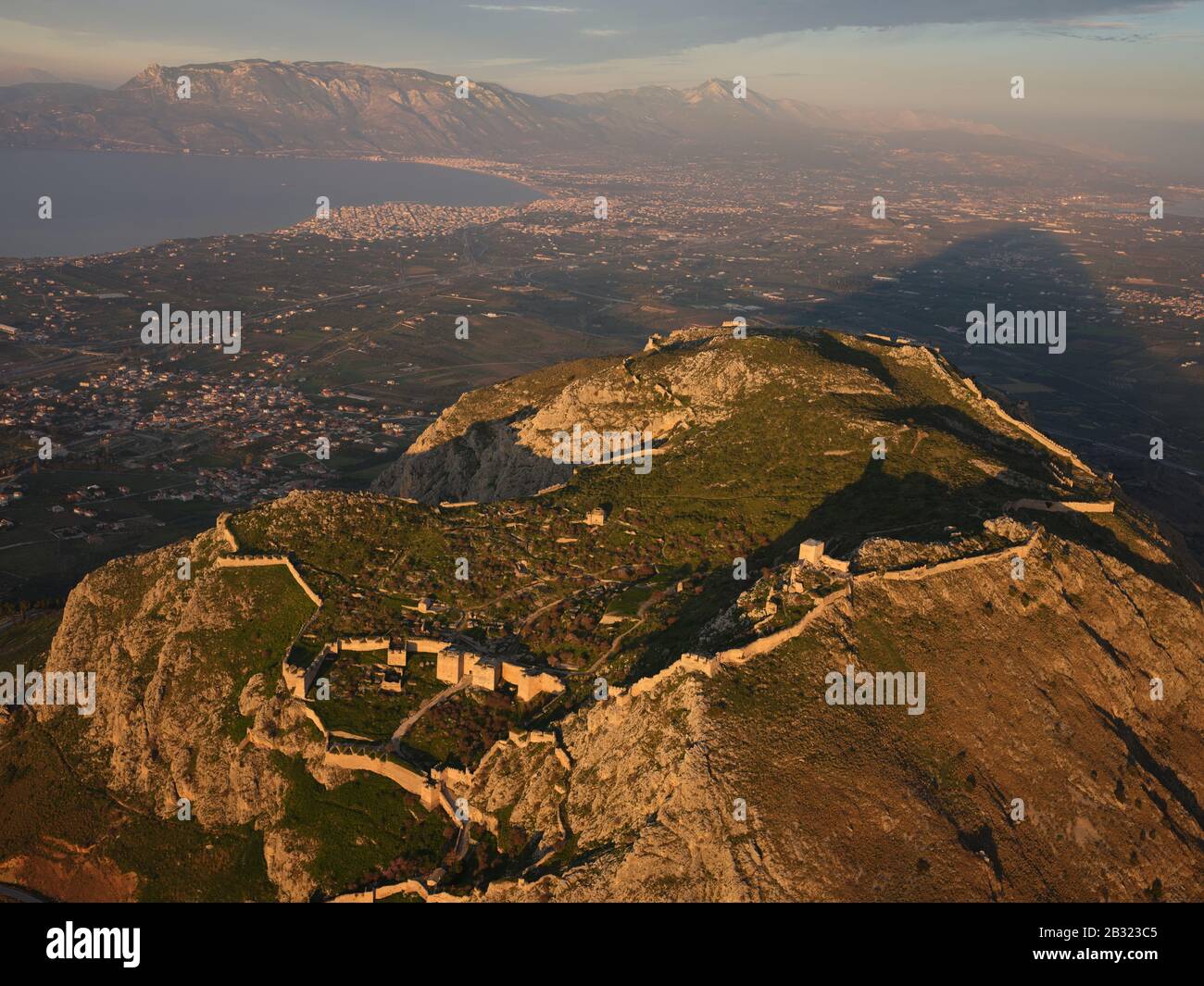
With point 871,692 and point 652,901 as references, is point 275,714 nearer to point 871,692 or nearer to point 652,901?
point 652,901

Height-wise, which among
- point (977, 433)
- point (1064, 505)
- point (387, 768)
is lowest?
point (387, 768)

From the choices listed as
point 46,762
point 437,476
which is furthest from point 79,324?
point 46,762

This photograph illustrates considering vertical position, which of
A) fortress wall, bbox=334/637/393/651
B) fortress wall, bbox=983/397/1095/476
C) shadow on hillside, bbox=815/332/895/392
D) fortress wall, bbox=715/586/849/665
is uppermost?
shadow on hillside, bbox=815/332/895/392

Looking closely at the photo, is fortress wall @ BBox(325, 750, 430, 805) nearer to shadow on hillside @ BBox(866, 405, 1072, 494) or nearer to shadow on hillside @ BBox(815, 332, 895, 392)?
shadow on hillside @ BBox(866, 405, 1072, 494)

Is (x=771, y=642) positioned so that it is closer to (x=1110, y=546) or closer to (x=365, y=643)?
(x=365, y=643)

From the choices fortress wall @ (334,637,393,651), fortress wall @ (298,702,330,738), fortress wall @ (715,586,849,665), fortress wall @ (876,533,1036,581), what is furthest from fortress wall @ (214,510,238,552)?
fortress wall @ (876,533,1036,581)

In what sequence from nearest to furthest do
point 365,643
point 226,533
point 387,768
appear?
point 387,768, point 365,643, point 226,533

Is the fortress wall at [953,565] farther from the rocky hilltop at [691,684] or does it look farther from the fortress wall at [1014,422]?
the fortress wall at [1014,422]

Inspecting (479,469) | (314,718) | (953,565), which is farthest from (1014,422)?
(314,718)
